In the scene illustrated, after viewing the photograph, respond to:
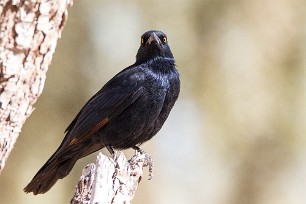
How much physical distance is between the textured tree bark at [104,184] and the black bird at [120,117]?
1095 mm

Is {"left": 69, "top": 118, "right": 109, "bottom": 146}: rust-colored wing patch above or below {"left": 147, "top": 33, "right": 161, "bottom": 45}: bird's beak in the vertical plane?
below

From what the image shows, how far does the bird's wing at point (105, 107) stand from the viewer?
6.22 m

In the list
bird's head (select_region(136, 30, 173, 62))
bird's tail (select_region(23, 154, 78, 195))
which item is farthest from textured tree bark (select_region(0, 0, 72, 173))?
bird's head (select_region(136, 30, 173, 62))

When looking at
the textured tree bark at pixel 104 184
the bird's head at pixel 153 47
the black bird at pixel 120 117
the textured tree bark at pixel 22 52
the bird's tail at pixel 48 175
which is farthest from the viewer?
the bird's head at pixel 153 47

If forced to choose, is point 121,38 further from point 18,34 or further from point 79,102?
point 18,34

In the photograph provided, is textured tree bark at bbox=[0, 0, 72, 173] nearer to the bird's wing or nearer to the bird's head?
the bird's wing

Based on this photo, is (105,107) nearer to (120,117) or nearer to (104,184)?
(120,117)

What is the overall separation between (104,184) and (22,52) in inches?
75.2

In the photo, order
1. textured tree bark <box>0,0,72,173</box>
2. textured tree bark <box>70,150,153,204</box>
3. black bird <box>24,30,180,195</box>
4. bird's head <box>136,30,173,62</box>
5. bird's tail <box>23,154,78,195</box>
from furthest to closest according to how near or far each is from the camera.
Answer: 1. bird's head <box>136,30,173,62</box>
2. black bird <box>24,30,180,195</box>
3. bird's tail <box>23,154,78,195</box>
4. textured tree bark <box>70,150,153,204</box>
5. textured tree bark <box>0,0,72,173</box>

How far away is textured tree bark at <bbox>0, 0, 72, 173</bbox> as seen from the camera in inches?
115

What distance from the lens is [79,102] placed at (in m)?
11.7

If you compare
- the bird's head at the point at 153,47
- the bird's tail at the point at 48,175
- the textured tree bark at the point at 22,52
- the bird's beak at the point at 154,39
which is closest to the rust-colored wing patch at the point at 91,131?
the bird's tail at the point at 48,175

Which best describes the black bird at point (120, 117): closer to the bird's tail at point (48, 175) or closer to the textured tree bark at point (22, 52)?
the bird's tail at point (48, 175)

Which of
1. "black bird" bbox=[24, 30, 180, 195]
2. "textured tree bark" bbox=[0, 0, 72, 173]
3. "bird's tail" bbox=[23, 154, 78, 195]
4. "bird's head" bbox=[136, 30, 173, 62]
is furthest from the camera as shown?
"bird's head" bbox=[136, 30, 173, 62]
